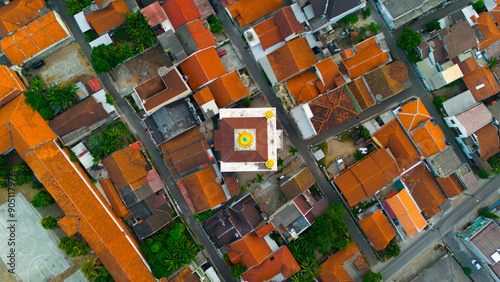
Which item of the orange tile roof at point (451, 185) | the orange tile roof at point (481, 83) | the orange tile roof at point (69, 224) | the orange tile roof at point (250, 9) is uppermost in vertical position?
the orange tile roof at point (250, 9)

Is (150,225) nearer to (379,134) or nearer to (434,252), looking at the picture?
(379,134)

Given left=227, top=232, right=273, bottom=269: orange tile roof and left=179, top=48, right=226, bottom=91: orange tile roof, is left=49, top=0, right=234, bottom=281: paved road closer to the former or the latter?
left=227, top=232, right=273, bottom=269: orange tile roof

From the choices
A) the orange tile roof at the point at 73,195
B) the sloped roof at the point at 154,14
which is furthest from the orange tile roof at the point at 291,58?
the orange tile roof at the point at 73,195

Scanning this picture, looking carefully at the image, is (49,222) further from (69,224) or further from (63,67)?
(63,67)

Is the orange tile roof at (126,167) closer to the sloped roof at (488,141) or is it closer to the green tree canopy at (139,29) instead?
the green tree canopy at (139,29)

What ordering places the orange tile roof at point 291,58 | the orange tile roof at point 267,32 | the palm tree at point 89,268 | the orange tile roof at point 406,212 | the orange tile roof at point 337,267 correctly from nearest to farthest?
the palm tree at point 89,268
the orange tile roof at point 291,58
the orange tile roof at point 337,267
the orange tile roof at point 267,32
the orange tile roof at point 406,212

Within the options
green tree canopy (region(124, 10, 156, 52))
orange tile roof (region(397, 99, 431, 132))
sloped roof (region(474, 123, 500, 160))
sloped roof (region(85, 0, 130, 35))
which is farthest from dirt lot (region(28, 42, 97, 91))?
sloped roof (region(474, 123, 500, 160))

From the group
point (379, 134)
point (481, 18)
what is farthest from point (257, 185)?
point (481, 18)
